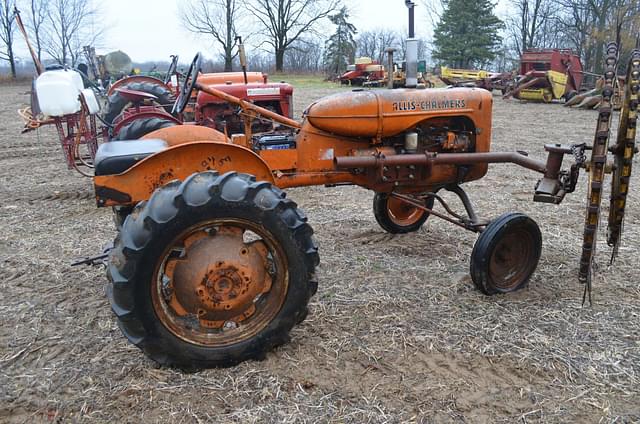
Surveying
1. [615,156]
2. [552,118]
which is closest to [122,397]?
[615,156]

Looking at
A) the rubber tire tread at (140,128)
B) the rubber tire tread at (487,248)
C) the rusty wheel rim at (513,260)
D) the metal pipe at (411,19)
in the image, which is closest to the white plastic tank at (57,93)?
the rubber tire tread at (140,128)

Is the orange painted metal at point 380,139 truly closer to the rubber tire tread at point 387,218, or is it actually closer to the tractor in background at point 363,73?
the rubber tire tread at point 387,218

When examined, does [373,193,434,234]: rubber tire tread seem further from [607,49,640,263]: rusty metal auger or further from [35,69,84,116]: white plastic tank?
[35,69,84,116]: white plastic tank

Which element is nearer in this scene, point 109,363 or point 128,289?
point 128,289

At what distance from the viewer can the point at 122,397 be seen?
100 inches

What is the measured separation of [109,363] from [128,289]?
0.66 meters

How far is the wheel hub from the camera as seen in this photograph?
2.67 m

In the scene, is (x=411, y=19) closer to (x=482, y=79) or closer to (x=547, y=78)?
(x=547, y=78)

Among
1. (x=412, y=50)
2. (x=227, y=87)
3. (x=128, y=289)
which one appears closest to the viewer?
(x=128, y=289)

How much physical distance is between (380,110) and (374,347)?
169 cm

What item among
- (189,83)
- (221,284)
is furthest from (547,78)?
(221,284)

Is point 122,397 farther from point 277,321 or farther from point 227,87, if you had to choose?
point 227,87

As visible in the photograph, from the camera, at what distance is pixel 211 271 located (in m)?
2.67

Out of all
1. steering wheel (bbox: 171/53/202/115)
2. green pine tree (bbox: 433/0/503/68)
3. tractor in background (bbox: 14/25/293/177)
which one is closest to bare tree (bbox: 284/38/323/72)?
green pine tree (bbox: 433/0/503/68)
